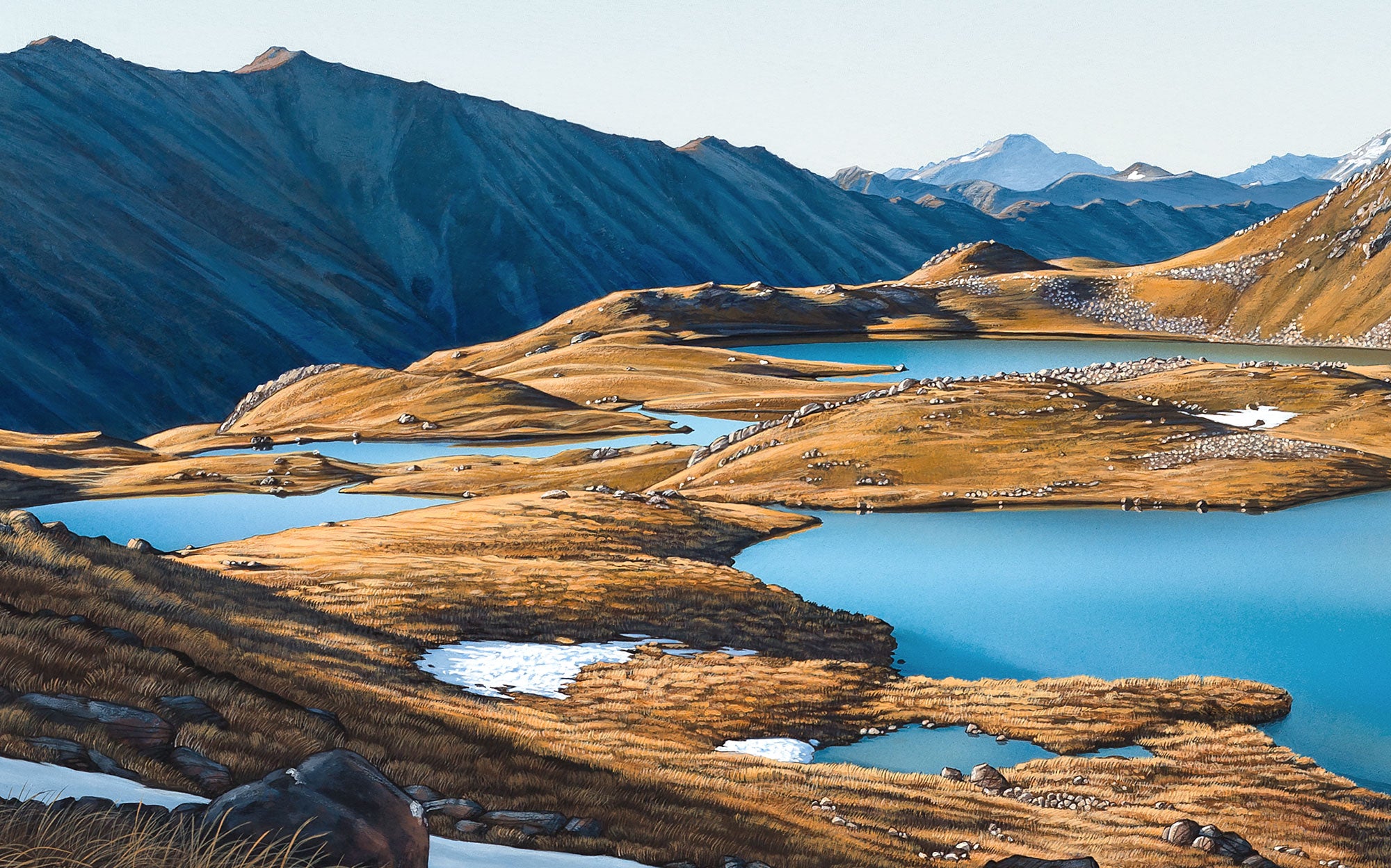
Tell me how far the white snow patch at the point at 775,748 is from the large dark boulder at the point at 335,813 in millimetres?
17249

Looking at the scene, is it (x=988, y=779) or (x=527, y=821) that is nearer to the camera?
(x=527, y=821)

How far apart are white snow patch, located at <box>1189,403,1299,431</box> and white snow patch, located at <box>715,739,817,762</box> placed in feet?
224

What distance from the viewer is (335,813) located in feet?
37.0

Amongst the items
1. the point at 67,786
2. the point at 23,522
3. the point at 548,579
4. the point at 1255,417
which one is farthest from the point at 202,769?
the point at 1255,417

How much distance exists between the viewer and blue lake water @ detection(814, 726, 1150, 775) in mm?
29156

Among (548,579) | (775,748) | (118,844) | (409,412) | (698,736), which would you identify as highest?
(409,412)

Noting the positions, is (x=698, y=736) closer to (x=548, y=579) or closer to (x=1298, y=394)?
(x=548, y=579)

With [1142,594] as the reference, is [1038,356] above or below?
above

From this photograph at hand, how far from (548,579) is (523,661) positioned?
981cm

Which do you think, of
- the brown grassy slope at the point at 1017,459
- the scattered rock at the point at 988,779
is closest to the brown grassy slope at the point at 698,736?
the scattered rock at the point at 988,779

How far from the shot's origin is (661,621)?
41000 mm

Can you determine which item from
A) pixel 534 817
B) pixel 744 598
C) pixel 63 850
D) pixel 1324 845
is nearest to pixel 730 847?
pixel 534 817

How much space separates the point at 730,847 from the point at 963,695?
1848 centimetres

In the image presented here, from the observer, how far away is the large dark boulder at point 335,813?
11.0m
